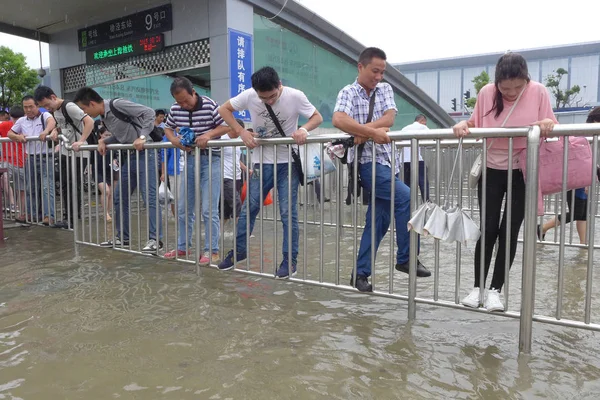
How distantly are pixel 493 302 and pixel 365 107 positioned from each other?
1.59 m

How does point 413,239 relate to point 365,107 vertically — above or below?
below

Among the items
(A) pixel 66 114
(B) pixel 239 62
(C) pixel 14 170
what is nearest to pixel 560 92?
(B) pixel 239 62

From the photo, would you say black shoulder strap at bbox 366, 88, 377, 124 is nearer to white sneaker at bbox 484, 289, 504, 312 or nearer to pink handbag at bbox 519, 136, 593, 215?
pink handbag at bbox 519, 136, 593, 215

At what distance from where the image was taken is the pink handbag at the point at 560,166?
9.05 ft

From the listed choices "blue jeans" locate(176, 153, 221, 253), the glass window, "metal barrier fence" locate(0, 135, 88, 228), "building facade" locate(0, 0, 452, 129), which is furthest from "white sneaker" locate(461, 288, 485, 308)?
the glass window

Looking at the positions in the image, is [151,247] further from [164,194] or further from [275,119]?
[275,119]

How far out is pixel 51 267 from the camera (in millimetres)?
4605

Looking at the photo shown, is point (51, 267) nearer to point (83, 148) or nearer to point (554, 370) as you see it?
point (83, 148)

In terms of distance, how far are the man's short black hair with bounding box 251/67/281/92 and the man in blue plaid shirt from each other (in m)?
0.61

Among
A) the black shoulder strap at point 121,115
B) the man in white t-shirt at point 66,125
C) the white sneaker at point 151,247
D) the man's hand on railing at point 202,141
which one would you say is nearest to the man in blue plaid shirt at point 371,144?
the man's hand on railing at point 202,141

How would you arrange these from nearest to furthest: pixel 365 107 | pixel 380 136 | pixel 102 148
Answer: pixel 380 136 < pixel 365 107 < pixel 102 148

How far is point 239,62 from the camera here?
10219 millimetres

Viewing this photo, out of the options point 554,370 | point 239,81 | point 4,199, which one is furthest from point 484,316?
point 239,81

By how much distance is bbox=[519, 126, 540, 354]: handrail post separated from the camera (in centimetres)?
257
